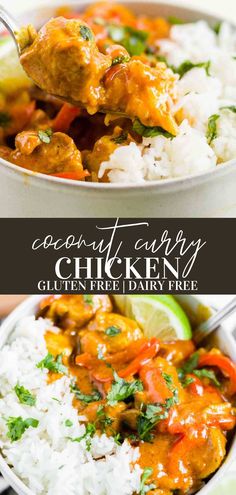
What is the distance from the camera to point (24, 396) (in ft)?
5.30

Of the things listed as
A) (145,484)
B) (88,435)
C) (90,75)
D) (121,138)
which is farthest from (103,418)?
(90,75)

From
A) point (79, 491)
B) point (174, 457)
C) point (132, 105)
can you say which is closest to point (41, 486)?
point (79, 491)

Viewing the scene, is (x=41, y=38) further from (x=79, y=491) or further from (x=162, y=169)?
(x=79, y=491)

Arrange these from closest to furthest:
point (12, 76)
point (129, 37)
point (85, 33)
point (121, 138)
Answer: point (85, 33)
point (121, 138)
point (12, 76)
point (129, 37)

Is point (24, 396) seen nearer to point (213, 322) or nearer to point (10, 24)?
point (213, 322)

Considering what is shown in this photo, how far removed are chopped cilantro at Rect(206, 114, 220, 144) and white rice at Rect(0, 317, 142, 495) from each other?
558mm

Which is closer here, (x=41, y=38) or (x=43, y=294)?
(x=41, y=38)

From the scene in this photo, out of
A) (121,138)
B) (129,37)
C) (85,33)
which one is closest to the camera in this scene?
(85,33)

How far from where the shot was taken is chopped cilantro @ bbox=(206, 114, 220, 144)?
165 centimetres

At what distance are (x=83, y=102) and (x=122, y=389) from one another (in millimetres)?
584

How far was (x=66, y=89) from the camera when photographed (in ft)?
4.84

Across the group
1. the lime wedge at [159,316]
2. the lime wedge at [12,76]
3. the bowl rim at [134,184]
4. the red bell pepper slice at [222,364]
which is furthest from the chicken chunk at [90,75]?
the red bell pepper slice at [222,364]

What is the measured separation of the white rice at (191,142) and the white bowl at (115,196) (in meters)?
0.05

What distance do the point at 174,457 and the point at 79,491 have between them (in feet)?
→ 0.63
